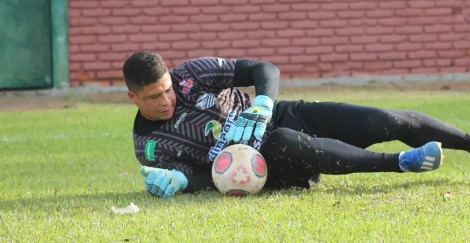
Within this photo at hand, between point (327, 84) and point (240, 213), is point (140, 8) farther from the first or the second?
point (240, 213)

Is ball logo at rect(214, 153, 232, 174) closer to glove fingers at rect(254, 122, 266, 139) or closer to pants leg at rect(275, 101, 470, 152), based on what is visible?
glove fingers at rect(254, 122, 266, 139)

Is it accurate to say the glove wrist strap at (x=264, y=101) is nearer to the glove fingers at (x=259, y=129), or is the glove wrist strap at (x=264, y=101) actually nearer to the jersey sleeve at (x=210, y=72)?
the glove fingers at (x=259, y=129)

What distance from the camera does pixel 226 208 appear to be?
593 cm

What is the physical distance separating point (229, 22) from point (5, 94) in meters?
3.53

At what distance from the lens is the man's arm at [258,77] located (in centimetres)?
651

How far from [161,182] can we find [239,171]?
1.53ft

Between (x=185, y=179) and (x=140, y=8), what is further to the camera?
(x=140, y=8)

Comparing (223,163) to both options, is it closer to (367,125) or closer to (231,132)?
(231,132)

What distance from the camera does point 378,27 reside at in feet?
57.2

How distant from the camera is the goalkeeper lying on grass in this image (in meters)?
6.38

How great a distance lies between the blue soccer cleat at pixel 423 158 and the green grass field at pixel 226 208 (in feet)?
0.46

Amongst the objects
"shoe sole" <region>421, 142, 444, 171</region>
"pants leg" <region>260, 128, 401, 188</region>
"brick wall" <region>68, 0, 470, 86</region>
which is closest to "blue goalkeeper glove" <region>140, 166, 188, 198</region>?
"pants leg" <region>260, 128, 401, 188</region>

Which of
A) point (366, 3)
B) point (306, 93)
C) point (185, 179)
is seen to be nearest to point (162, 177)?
point (185, 179)

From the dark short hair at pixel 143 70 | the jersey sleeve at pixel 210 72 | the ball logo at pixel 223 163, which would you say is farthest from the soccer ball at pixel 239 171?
the dark short hair at pixel 143 70
